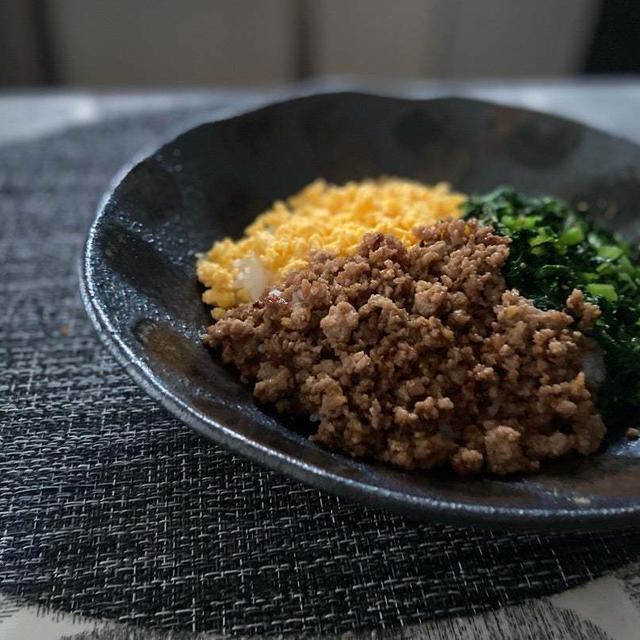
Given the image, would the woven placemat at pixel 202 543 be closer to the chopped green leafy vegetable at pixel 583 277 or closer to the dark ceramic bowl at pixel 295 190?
the dark ceramic bowl at pixel 295 190

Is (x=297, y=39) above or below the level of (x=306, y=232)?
below

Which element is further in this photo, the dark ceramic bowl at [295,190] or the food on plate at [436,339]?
the food on plate at [436,339]

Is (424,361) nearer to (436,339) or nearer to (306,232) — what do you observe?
(436,339)

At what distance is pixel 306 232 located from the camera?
1.82m

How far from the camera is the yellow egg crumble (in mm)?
1739

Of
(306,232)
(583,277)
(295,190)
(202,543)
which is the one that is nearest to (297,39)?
(295,190)

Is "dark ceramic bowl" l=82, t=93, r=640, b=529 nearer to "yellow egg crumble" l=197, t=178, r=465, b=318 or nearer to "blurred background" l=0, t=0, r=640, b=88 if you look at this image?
"yellow egg crumble" l=197, t=178, r=465, b=318

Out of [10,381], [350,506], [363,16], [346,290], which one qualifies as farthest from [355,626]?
[363,16]

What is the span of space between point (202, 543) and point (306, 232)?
851 millimetres

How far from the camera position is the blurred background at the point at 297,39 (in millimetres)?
4660

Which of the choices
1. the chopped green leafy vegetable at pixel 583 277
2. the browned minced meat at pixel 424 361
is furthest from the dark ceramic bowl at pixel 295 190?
the chopped green leafy vegetable at pixel 583 277

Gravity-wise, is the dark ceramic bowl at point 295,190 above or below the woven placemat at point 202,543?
above

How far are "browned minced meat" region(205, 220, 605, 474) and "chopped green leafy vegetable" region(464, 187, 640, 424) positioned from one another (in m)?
0.08

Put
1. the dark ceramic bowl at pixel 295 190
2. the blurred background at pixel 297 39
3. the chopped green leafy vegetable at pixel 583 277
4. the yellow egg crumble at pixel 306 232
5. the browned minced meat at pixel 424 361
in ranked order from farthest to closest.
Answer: the blurred background at pixel 297 39, the yellow egg crumble at pixel 306 232, the chopped green leafy vegetable at pixel 583 277, the browned minced meat at pixel 424 361, the dark ceramic bowl at pixel 295 190
